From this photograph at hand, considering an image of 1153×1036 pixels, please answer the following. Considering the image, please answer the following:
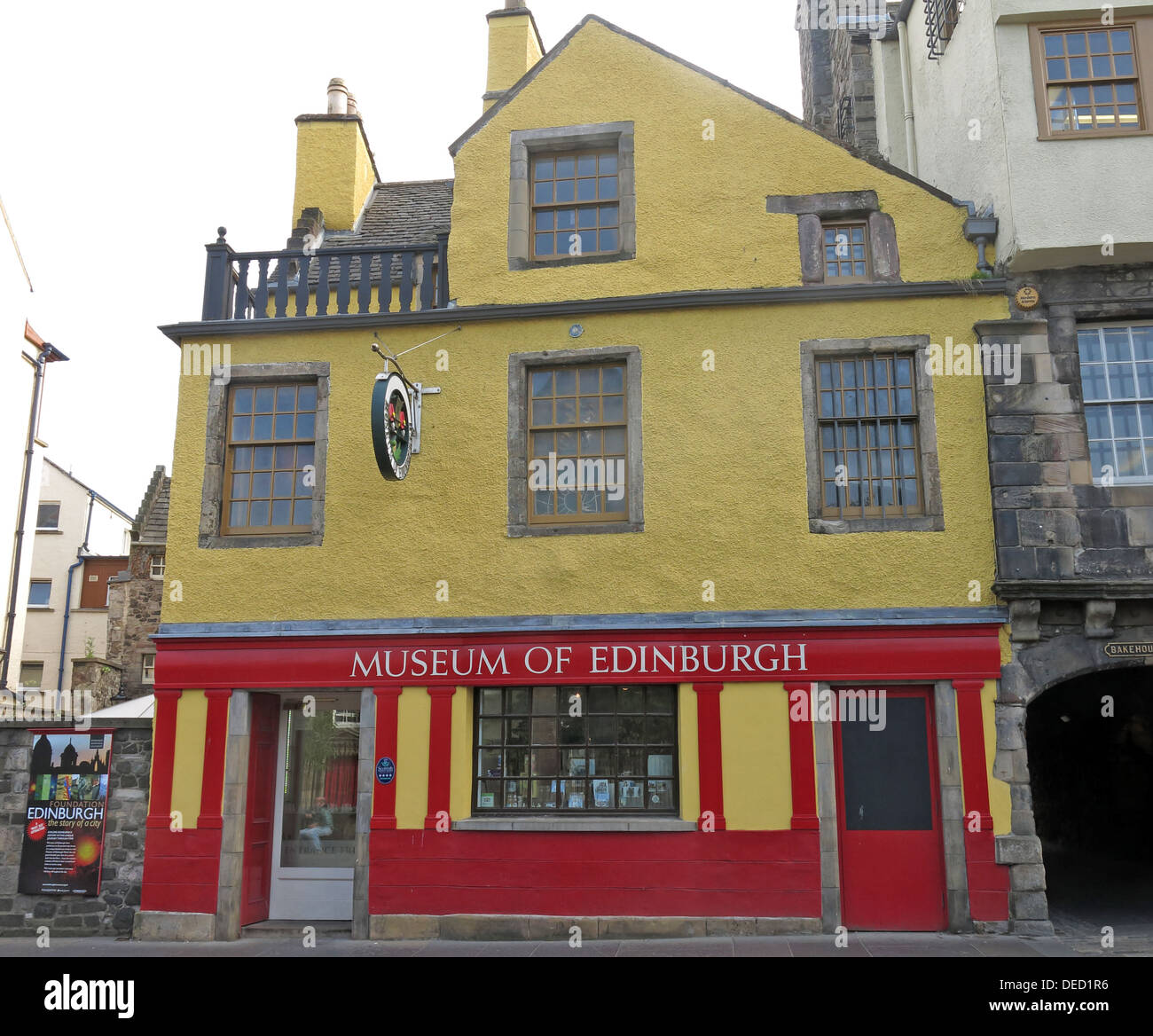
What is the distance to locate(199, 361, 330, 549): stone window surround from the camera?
11.6 metres

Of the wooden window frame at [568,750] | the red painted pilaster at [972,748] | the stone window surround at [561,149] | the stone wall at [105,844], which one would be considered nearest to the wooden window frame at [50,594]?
the stone wall at [105,844]

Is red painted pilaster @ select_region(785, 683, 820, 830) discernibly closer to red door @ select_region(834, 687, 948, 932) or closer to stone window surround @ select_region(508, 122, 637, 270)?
red door @ select_region(834, 687, 948, 932)

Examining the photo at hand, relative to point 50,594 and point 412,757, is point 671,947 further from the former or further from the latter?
point 50,594

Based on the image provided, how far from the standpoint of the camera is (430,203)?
15.7 m

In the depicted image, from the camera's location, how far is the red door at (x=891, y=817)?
33.4ft

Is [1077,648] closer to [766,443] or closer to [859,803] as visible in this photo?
Result: [859,803]

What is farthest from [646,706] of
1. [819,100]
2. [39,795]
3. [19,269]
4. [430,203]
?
[19,269]

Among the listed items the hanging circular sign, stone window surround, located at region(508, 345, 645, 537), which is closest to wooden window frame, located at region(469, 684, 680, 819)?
stone window surround, located at region(508, 345, 645, 537)

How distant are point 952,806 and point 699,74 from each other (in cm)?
858

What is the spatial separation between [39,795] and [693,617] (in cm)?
739

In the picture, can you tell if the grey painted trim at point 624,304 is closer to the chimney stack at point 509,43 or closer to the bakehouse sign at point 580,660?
the bakehouse sign at point 580,660

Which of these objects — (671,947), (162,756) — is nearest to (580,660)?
(671,947)

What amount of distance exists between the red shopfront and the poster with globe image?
68cm

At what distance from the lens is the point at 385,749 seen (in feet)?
36.2
